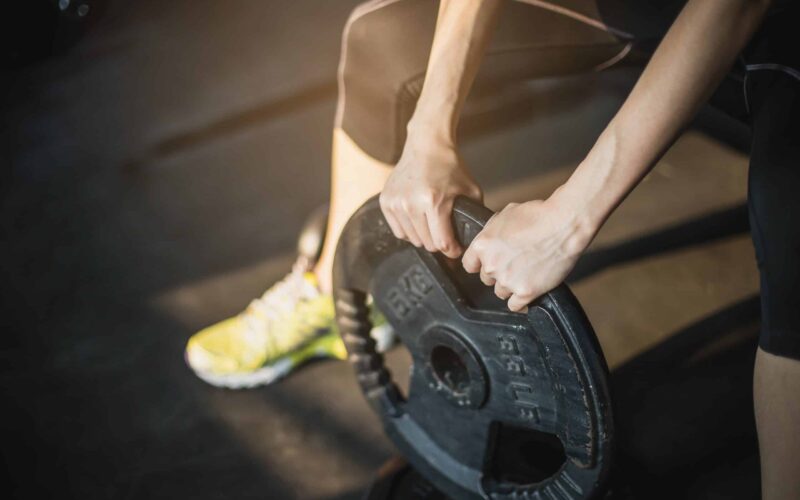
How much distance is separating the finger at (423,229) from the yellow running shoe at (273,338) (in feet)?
1.40

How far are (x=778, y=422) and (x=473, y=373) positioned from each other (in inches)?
10.7

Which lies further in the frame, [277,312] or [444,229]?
[277,312]

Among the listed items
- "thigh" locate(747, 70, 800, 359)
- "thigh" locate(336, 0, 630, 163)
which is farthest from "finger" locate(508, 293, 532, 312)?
"thigh" locate(336, 0, 630, 163)

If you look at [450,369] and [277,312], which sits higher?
[450,369]

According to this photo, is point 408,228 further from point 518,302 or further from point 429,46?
point 429,46

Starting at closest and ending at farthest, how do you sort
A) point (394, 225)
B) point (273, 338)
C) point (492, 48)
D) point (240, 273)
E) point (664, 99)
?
1. point (664, 99)
2. point (394, 225)
3. point (492, 48)
4. point (273, 338)
5. point (240, 273)

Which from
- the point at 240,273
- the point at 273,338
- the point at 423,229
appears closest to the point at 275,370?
the point at 273,338

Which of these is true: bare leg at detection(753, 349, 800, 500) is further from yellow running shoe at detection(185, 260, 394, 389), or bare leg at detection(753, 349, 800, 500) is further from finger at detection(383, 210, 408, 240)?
yellow running shoe at detection(185, 260, 394, 389)

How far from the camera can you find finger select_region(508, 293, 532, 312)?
1.91 feet

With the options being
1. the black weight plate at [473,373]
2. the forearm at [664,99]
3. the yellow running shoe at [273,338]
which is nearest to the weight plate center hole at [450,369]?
the black weight plate at [473,373]

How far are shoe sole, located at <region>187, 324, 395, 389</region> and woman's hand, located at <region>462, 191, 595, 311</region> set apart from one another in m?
0.53

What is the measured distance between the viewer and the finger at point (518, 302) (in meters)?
0.58

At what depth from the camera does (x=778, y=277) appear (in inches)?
22.2

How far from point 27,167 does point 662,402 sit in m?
1.63
